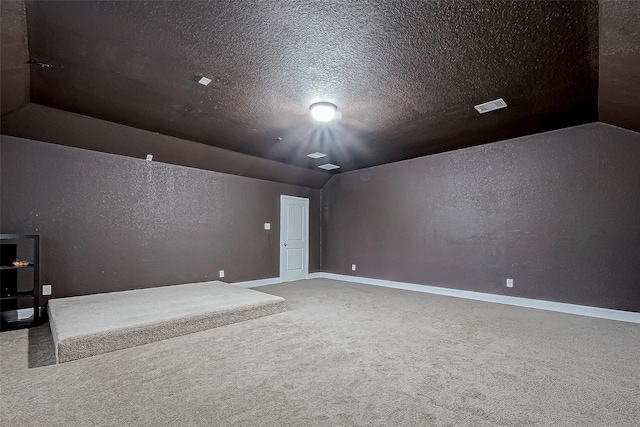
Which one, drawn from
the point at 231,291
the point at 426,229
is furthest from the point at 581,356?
the point at 231,291

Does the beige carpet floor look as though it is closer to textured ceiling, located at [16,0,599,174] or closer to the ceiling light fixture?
textured ceiling, located at [16,0,599,174]

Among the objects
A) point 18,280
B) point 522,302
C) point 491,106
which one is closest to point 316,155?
point 491,106

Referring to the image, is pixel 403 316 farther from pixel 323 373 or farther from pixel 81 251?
pixel 81 251

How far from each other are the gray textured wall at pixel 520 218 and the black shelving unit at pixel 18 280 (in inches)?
226

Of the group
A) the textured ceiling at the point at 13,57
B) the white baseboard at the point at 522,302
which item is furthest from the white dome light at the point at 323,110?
the white baseboard at the point at 522,302

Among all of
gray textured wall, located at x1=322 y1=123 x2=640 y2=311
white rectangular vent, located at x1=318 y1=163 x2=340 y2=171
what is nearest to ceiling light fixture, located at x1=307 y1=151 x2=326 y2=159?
white rectangular vent, located at x1=318 y1=163 x2=340 y2=171

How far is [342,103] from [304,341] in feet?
9.26

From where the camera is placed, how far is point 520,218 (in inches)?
200

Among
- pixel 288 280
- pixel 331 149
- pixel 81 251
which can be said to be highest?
pixel 331 149

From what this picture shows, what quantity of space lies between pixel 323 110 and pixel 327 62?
3.10ft

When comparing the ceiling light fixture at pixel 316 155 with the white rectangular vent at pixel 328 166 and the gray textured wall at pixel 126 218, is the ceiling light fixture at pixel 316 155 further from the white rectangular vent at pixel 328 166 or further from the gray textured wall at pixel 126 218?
the gray textured wall at pixel 126 218

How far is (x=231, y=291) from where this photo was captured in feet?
16.2

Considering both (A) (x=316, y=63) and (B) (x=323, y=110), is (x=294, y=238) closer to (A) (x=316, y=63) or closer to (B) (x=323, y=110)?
(B) (x=323, y=110)

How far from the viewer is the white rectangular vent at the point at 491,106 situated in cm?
380
